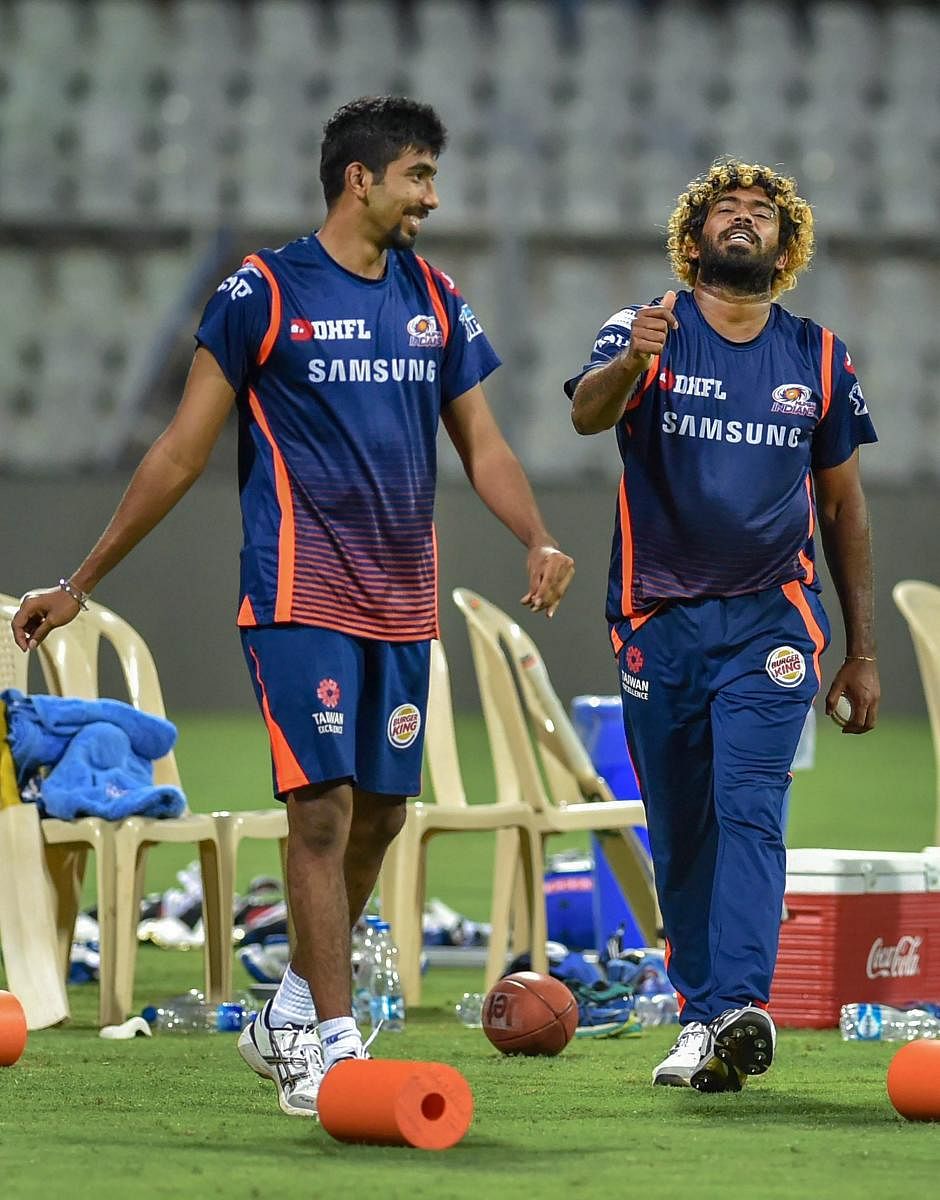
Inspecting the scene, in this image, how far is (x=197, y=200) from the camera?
64.1ft

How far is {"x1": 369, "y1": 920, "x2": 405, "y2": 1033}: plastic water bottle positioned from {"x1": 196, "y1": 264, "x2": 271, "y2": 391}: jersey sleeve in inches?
93.7

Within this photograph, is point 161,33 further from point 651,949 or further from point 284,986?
point 284,986

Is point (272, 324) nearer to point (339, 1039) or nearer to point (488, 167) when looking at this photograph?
point (339, 1039)

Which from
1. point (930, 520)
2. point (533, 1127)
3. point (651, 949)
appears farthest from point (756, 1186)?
point (930, 520)

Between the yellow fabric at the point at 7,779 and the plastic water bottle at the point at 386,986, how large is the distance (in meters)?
1.17

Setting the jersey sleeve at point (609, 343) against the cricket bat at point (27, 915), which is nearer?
the jersey sleeve at point (609, 343)

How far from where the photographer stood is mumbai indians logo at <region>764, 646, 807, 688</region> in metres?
5.16

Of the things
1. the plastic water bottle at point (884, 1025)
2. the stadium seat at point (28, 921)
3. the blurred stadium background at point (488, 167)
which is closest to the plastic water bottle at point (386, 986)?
the stadium seat at point (28, 921)

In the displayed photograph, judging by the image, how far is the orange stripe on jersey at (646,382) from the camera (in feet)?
17.1

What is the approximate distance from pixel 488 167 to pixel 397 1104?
54.1 feet

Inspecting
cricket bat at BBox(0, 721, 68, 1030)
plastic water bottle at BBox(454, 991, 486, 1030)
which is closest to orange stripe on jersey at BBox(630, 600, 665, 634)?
plastic water bottle at BBox(454, 991, 486, 1030)

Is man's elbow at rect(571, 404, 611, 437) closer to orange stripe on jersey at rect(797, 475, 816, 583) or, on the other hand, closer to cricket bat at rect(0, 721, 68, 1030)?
orange stripe on jersey at rect(797, 475, 816, 583)

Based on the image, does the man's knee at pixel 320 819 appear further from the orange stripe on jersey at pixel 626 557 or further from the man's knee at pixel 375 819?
the orange stripe on jersey at pixel 626 557

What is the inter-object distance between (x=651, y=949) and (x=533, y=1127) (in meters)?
2.98
